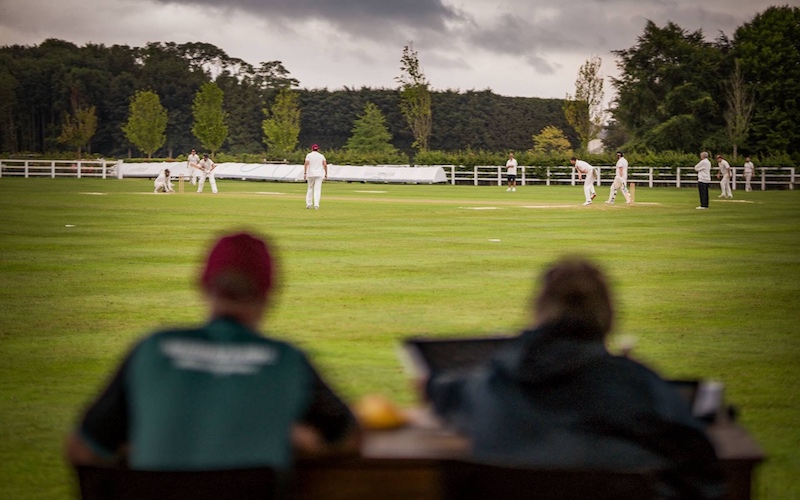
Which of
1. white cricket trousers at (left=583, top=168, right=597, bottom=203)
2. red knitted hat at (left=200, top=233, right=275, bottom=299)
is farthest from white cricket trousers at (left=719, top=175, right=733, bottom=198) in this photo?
red knitted hat at (left=200, top=233, right=275, bottom=299)

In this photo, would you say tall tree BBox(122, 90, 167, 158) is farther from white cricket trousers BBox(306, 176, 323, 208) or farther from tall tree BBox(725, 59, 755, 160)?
white cricket trousers BBox(306, 176, 323, 208)

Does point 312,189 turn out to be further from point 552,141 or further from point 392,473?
point 552,141

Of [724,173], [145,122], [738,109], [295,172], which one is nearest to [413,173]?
[295,172]

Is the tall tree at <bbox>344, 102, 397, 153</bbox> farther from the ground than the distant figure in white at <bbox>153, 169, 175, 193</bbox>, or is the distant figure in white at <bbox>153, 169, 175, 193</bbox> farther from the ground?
the tall tree at <bbox>344, 102, 397, 153</bbox>

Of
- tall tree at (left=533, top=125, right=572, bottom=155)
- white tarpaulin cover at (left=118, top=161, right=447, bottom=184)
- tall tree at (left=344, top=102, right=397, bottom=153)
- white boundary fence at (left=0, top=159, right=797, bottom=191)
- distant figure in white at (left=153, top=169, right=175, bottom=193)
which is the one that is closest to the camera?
distant figure in white at (left=153, top=169, right=175, bottom=193)

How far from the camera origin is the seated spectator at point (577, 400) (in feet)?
11.4

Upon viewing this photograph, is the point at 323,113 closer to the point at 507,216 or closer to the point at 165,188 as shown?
the point at 165,188

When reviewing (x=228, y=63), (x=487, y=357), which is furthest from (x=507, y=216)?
(x=228, y=63)

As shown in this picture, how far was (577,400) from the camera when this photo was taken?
353 cm

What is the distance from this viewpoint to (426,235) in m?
24.2

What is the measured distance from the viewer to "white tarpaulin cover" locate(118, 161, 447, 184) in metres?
68.9

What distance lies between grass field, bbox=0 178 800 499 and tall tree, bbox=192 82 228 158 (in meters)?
73.4

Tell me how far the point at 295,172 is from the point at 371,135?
135 feet

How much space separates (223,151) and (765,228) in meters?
101
